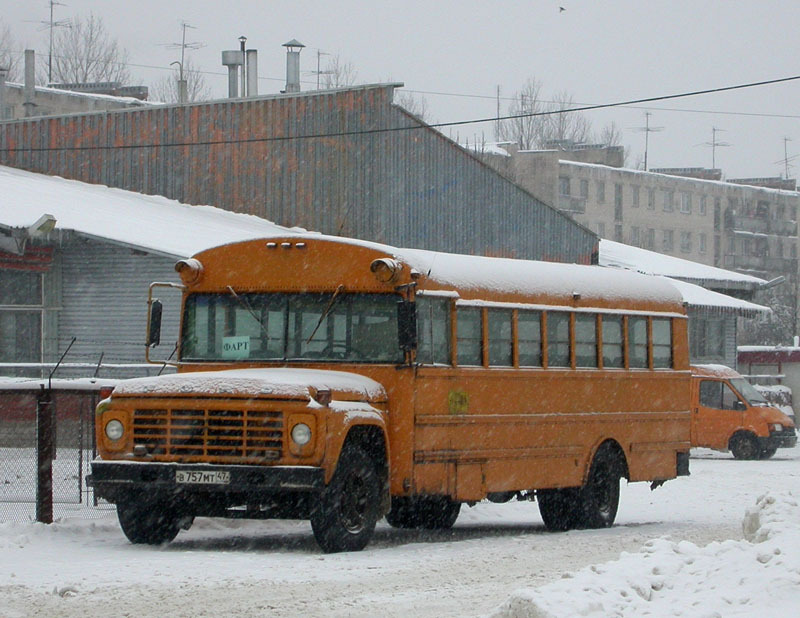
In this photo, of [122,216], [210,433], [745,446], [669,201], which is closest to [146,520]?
[210,433]

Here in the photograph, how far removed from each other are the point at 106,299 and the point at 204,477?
16205 mm

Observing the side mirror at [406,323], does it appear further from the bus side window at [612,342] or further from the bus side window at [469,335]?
the bus side window at [612,342]

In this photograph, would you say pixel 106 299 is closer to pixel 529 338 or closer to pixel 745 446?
pixel 745 446

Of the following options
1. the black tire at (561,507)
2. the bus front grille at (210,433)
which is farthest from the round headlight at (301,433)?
the black tire at (561,507)

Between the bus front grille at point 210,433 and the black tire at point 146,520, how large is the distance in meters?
0.63

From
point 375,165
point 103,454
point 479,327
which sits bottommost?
point 103,454

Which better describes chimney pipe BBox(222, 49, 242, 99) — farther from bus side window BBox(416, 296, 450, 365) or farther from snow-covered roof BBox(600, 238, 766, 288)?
bus side window BBox(416, 296, 450, 365)

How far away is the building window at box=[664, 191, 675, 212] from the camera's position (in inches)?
4439

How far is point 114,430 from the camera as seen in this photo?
41.9 feet

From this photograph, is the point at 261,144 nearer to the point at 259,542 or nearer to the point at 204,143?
the point at 204,143

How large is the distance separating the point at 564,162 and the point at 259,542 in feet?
299

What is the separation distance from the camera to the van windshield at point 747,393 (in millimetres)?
33000

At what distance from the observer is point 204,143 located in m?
35.5

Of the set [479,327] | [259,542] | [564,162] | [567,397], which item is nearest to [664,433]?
[567,397]
